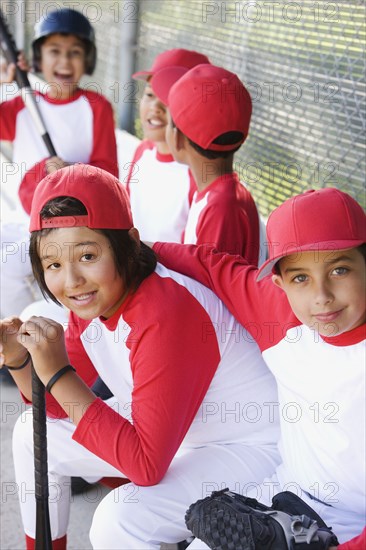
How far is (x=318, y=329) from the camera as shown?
1717mm

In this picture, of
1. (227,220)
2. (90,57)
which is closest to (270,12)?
(90,57)

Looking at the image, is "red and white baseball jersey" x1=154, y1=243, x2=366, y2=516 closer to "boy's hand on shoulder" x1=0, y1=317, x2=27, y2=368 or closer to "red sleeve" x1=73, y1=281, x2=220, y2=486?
"red sleeve" x1=73, y1=281, x2=220, y2=486

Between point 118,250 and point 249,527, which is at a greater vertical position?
point 118,250

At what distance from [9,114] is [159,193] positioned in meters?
0.96

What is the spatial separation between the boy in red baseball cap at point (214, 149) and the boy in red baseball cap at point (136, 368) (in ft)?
1.76

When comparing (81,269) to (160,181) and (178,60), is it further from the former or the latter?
(178,60)

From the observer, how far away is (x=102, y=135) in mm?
3729

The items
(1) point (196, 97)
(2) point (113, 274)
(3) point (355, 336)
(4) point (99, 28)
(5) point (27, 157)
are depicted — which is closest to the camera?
(3) point (355, 336)

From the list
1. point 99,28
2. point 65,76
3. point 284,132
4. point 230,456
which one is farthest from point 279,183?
point 99,28

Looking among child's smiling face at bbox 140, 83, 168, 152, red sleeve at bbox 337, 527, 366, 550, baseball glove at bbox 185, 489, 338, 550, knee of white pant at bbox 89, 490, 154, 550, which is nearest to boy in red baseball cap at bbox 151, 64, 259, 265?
child's smiling face at bbox 140, 83, 168, 152

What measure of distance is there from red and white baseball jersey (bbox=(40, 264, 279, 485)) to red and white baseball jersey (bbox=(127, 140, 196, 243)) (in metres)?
1.00

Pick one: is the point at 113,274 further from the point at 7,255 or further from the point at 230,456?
the point at 7,255

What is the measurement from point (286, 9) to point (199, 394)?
227cm

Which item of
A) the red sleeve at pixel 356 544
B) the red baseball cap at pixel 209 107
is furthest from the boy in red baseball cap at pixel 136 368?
the red baseball cap at pixel 209 107
